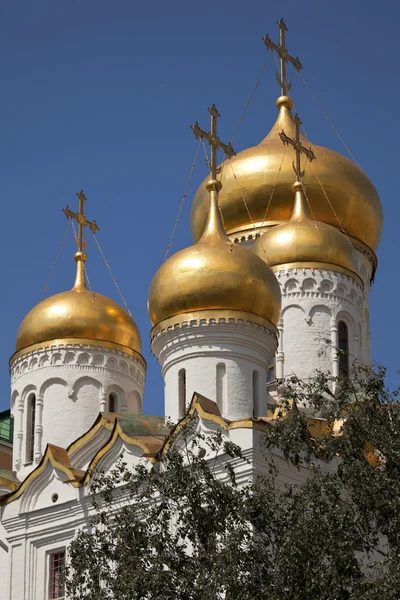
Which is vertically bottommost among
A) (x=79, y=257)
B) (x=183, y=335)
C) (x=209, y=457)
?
(x=209, y=457)

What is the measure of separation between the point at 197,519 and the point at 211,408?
5423 mm

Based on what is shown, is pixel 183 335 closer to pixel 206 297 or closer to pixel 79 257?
pixel 206 297

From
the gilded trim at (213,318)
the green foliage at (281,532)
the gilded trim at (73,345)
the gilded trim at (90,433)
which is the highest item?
the gilded trim at (73,345)

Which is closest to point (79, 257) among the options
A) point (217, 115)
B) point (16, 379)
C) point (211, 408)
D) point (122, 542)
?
point (16, 379)

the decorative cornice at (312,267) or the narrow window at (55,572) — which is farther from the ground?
the decorative cornice at (312,267)

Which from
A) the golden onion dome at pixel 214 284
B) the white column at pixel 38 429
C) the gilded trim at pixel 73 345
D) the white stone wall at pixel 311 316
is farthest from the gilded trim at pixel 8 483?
the white stone wall at pixel 311 316

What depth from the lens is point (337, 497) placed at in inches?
565

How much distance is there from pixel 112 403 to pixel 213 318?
4.16 meters

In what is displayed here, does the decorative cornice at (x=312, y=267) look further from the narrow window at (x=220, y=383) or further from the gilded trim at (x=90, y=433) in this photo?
the gilded trim at (x=90, y=433)

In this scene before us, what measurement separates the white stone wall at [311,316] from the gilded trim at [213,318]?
9.10 feet

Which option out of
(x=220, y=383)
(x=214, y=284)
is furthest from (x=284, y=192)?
(x=220, y=383)

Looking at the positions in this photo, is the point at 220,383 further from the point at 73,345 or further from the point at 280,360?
the point at 73,345

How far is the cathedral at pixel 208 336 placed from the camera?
21.1m

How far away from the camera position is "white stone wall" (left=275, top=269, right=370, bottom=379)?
959 inches
